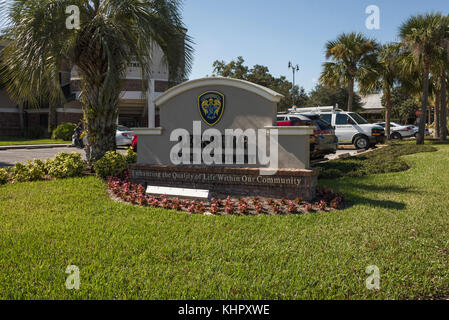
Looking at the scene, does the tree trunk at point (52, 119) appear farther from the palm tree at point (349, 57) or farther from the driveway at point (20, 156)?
the palm tree at point (349, 57)

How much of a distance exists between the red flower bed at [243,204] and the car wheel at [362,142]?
12.1 m

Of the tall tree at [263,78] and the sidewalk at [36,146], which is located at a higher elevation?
the tall tree at [263,78]

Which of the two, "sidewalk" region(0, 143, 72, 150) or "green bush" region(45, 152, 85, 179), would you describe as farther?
"sidewalk" region(0, 143, 72, 150)

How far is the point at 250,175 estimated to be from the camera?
297 inches

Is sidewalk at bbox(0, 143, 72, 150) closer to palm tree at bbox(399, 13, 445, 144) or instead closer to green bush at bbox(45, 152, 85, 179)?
green bush at bbox(45, 152, 85, 179)

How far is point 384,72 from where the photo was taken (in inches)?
968

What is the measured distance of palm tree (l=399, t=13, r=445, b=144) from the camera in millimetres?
19922

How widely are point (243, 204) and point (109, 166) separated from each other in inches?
170

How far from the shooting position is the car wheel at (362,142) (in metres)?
18.5

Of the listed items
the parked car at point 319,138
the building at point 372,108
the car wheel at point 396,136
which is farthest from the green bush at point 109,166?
the building at point 372,108

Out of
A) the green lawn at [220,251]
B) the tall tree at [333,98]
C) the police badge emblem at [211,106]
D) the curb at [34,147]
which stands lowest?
the green lawn at [220,251]

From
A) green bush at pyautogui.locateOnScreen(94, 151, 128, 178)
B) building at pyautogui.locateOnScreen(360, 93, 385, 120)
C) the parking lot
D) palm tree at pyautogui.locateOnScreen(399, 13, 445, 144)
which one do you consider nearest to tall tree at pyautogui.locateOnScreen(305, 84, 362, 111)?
building at pyautogui.locateOnScreen(360, 93, 385, 120)

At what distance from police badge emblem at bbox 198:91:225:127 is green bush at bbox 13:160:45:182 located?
15.8 ft

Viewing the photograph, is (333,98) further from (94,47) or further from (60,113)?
(94,47)
